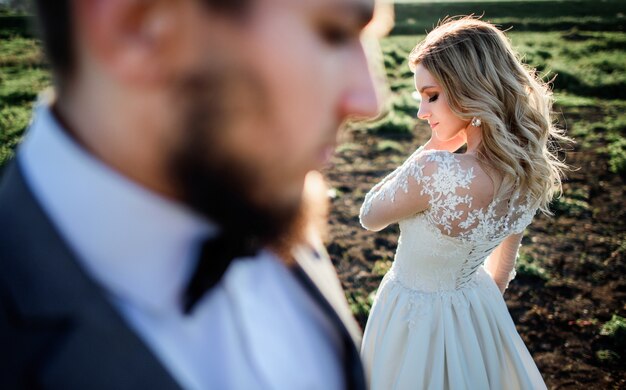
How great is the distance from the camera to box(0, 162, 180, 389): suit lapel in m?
0.82

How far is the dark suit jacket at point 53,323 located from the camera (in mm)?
806

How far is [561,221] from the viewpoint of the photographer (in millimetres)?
6145

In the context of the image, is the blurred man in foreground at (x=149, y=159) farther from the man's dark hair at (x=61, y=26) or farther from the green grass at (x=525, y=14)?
the green grass at (x=525, y=14)

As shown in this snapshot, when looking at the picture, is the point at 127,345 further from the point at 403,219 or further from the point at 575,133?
the point at 575,133

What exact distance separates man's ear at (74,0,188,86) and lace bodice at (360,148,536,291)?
72.5 inches

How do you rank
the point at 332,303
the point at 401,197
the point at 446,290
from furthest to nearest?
the point at 446,290 → the point at 401,197 → the point at 332,303

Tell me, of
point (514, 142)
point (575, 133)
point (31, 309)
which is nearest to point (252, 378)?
point (31, 309)

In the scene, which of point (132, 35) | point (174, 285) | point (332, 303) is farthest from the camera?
point (332, 303)

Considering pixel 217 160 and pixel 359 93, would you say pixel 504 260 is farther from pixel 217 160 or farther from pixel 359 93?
pixel 217 160

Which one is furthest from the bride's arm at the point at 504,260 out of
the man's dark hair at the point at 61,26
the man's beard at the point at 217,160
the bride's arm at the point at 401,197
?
the man's dark hair at the point at 61,26

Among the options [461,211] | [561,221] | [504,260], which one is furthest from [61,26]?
[561,221]

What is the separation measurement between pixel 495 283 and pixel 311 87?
105 inches

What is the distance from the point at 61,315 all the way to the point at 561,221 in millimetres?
6669

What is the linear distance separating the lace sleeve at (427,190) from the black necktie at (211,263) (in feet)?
5.09
